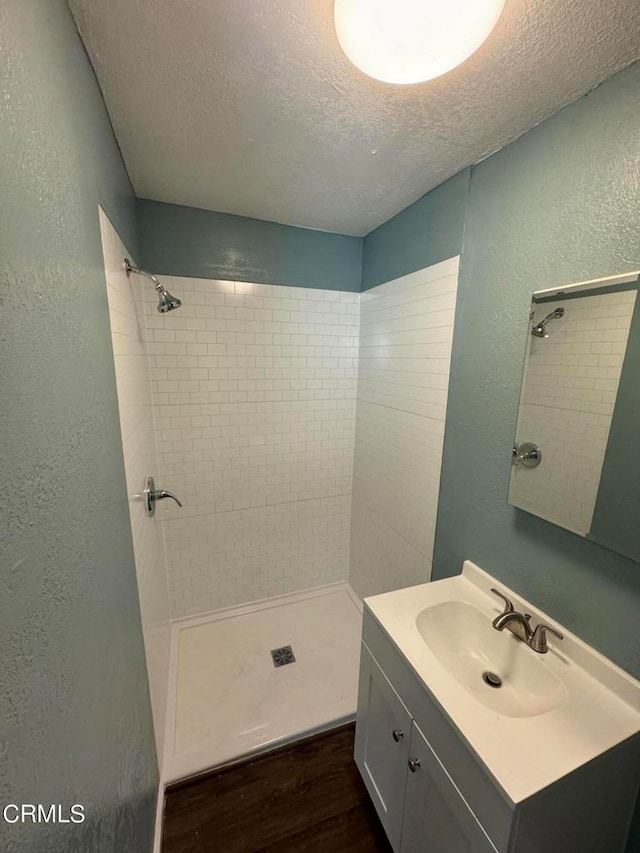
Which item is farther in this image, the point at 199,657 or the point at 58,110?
the point at 199,657

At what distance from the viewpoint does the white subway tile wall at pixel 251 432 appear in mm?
1801

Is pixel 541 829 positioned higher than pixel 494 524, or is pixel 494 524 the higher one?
pixel 494 524

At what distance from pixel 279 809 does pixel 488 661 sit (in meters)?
0.99

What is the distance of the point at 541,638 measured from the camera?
99 cm

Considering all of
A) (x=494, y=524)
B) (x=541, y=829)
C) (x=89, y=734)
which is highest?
(x=494, y=524)

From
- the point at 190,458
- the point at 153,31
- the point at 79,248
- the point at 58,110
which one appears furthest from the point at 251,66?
the point at 190,458

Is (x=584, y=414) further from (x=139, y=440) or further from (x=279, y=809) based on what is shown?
(x=279, y=809)

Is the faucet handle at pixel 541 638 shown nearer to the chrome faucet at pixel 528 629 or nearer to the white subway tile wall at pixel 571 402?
the chrome faucet at pixel 528 629

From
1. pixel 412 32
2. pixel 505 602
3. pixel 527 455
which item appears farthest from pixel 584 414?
pixel 412 32

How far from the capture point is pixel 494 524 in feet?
3.92

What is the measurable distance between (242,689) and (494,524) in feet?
4.97

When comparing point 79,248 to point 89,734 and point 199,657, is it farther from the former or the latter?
point 199,657

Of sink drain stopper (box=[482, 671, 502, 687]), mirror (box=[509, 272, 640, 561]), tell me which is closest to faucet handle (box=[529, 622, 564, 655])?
sink drain stopper (box=[482, 671, 502, 687])

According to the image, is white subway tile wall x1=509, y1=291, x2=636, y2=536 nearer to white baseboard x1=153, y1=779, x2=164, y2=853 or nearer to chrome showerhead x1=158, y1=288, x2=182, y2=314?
chrome showerhead x1=158, y1=288, x2=182, y2=314
